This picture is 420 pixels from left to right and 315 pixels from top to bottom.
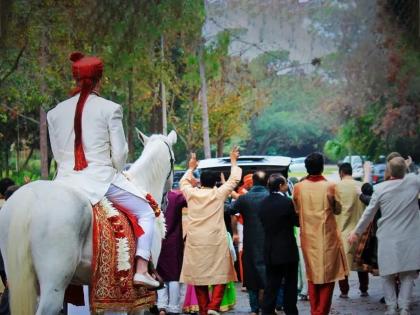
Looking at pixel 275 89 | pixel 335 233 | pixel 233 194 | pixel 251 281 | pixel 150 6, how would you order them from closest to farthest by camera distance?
pixel 335 233, pixel 251 281, pixel 233 194, pixel 150 6, pixel 275 89

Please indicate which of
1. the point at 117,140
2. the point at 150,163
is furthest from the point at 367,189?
the point at 117,140

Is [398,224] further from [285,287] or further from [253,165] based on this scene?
[253,165]

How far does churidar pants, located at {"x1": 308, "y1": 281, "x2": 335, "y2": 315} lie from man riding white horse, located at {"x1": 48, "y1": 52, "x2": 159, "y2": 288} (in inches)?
128

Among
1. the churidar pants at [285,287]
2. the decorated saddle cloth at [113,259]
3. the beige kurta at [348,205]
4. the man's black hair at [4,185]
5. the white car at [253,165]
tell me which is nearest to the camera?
the decorated saddle cloth at [113,259]

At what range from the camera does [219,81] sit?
181 ft

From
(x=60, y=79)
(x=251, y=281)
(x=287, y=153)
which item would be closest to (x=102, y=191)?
(x=251, y=281)

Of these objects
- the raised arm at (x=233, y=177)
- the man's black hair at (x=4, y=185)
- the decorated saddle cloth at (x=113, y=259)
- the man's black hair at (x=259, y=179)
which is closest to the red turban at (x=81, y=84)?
the decorated saddle cloth at (x=113, y=259)

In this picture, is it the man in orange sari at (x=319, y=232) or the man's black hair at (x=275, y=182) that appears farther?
the man's black hair at (x=275, y=182)

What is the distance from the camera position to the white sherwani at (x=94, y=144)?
26.0 feet

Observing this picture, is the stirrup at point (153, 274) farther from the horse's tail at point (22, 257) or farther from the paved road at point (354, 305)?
the paved road at point (354, 305)

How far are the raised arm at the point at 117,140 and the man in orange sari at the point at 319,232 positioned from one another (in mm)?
3428

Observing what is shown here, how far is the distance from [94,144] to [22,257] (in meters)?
1.15

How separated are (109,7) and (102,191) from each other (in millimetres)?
19996

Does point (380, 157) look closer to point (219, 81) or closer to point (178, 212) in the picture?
point (219, 81)
